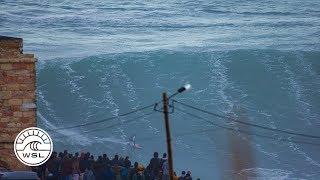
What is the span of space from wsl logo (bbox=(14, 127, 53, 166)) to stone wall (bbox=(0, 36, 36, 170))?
172 cm

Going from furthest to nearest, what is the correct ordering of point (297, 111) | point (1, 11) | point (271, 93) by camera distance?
point (1, 11), point (271, 93), point (297, 111)

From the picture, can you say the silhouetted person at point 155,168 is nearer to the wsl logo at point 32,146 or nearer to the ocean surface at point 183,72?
the wsl logo at point 32,146

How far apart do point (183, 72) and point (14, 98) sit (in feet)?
92.1

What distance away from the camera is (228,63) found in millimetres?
41938

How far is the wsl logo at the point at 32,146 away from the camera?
39.9 feet

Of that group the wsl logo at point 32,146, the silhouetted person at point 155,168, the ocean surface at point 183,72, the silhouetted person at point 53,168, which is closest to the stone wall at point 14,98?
the silhouetted person at point 53,168

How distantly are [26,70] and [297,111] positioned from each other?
22269mm

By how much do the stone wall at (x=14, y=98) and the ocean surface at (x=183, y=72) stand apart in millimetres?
11791

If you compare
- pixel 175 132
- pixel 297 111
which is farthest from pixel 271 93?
pixel 175 132

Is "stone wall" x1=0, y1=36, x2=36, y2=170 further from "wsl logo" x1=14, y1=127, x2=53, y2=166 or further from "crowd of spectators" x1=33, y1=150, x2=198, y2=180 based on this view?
"wsl logo" x1=14, y1=127, x2=53, y2=166

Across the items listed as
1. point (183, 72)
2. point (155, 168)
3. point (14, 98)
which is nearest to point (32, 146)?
point (14, 98)

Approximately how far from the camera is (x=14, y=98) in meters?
13.9

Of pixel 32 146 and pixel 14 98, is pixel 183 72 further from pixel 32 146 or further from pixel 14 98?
pixel 32 146

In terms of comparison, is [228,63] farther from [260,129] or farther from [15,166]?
[15,166]
